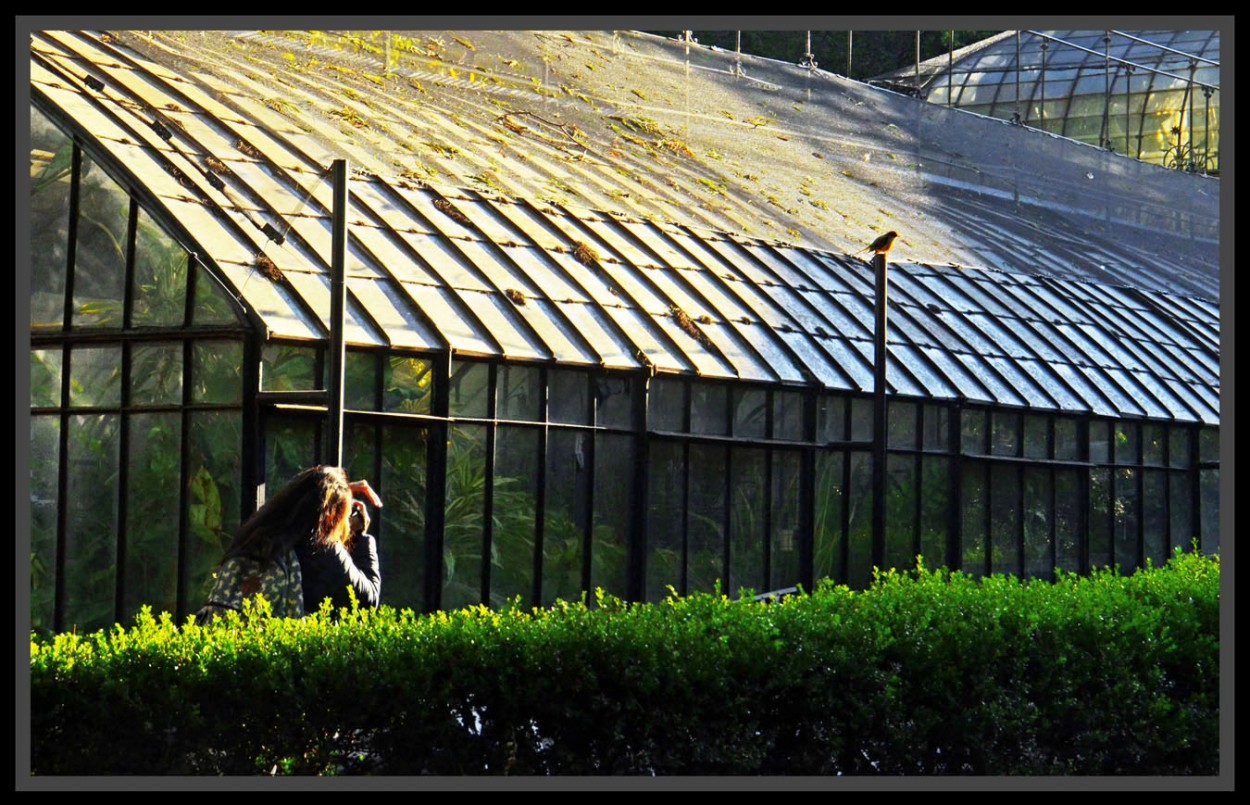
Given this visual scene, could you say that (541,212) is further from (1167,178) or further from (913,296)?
(1167,178)

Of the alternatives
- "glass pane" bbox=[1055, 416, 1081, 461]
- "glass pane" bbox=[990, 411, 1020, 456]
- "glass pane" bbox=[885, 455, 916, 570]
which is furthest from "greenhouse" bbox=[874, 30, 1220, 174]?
"glass pane" bbox=[885, 455, 916, 570]

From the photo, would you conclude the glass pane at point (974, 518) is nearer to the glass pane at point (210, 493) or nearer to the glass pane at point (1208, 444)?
the glass pane at point (1208, 444)

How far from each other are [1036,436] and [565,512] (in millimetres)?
7860

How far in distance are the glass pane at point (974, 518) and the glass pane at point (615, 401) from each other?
5376 millimetres

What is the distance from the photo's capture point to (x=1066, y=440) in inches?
839

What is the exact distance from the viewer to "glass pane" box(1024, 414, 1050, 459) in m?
20.8

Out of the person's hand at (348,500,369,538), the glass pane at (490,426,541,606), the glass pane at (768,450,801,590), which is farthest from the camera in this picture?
the glass pane at (768,450,801,590)

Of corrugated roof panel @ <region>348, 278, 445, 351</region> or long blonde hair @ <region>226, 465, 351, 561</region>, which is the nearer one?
long blonde hair @ <region>226, 465, 351, 561</region>

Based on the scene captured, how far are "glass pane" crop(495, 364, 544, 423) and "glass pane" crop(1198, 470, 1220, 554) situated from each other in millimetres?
12060

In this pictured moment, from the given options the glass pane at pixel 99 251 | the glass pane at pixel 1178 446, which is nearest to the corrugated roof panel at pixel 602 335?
the glass pane at pixel 99 251

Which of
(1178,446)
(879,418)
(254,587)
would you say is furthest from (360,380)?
(1178,446)

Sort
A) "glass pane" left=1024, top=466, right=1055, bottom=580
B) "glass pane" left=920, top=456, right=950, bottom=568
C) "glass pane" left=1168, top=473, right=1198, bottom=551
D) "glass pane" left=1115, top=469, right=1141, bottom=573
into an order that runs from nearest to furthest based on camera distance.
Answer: "glass pane" left=920, top=456, right=950, bottom=568 < "glass pane" left=1024, top=466, right=1055, bottom=580 < "glass pane" left=1115, top=469, right=1141, bottom=573 < "glass pane" left=1168, top=473, right=1198, bottom=551

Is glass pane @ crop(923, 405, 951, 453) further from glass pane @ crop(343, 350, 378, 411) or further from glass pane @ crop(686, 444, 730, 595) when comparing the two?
glass pane @ crop(343, 350, 378, 411)

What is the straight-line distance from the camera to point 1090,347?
23.5 m
